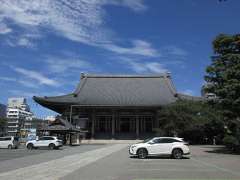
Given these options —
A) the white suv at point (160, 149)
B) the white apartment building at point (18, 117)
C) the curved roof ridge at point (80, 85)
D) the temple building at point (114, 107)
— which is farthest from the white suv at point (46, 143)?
the white apartment building at point (18, 117)

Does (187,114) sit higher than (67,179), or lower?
higher

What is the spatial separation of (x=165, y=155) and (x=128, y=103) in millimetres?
41902

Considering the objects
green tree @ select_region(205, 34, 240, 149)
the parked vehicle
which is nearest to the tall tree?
green tree @ select_region(205, 34, 240, 149)

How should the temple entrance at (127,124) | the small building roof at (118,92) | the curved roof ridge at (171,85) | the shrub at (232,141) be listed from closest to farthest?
1. the shrub at (232,141)
2. the small building roof at (118,92)
3. the temple entrance at (127,124)
4. the curved roof ridge at (171,85)

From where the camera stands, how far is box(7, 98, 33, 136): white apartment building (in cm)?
12675

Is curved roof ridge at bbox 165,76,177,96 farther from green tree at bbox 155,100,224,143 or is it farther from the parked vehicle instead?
the parked vehicle

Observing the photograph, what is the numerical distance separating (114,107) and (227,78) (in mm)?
41262

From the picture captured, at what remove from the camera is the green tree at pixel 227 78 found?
29844mm

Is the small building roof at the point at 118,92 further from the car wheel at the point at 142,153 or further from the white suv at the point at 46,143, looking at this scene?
the car wheel at the point at 142,153

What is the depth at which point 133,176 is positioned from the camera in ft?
50.5

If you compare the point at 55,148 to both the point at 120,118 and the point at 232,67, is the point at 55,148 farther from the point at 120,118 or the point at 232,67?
the point at 120,118

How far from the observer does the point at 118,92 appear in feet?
251

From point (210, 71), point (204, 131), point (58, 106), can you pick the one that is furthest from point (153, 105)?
point (210, 71)

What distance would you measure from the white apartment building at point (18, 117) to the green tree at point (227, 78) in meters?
81.0
